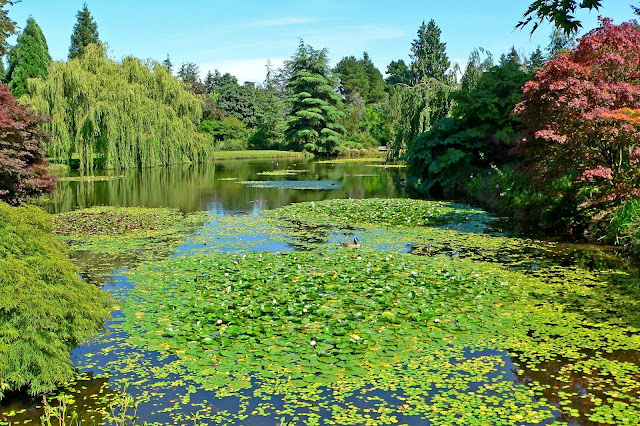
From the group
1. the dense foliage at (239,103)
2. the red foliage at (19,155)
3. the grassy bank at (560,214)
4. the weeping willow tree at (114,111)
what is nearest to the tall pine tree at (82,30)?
the dense foliage at (239,103)

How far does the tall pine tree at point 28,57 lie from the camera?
43.6 meters

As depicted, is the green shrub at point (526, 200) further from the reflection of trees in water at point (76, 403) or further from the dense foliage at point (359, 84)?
the dense foliage at point (359, 84)

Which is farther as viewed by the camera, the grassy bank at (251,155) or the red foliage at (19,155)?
the grassy bank at (251,155)

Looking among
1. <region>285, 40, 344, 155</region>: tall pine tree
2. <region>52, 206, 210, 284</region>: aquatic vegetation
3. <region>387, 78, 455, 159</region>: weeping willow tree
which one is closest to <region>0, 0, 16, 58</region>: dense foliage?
<region>52, 206, 210, 284</region>: aquatic vegetation

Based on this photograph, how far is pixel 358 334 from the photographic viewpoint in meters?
6.38

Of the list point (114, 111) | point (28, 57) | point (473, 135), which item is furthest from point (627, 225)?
point (28, 57)

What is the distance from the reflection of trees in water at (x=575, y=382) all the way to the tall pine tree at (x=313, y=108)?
50037 millimetres

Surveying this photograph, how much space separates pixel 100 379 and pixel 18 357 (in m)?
0.93

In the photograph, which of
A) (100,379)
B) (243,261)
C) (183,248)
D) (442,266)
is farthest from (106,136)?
(100,379)

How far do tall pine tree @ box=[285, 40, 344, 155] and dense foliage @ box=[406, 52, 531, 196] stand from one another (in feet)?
105

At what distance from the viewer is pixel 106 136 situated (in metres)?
31.2

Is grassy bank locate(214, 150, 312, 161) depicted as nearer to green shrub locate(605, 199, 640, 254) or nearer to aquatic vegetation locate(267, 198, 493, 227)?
aquatic vegetation locate(267, 198, 493, 227)

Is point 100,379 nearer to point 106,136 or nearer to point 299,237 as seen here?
point 299,237

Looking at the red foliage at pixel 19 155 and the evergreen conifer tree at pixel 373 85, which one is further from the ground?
the evergreen conifer tree at pixel 373 85
